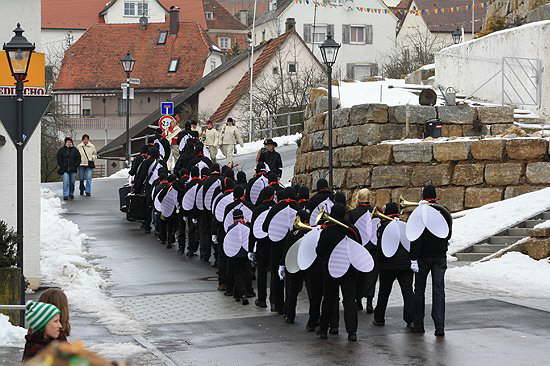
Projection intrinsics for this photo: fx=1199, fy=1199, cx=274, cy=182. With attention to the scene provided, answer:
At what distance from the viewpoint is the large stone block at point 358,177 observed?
24805mm

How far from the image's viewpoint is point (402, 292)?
1316 cm

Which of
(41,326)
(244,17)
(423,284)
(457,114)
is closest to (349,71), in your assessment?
(244,17)

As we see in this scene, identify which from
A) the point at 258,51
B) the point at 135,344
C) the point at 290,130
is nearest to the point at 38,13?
the point at 135,344

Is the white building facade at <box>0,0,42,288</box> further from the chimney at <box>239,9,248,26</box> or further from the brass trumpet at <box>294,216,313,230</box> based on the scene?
the chimney at <box>239,9,248,26</box>

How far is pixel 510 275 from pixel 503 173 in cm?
590

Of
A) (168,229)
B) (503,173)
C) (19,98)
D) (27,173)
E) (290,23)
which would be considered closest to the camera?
(19,98)

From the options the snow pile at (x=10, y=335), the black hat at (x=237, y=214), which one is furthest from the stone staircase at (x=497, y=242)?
the snow pile at (x=10, y=335)

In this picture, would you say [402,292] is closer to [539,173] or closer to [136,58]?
[539,173]

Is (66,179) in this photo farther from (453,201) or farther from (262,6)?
(262,6)

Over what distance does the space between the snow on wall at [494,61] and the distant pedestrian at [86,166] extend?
914 centimetres

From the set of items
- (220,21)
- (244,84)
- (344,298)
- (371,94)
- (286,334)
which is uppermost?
Answer: (220,21)

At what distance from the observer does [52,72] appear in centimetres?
8394

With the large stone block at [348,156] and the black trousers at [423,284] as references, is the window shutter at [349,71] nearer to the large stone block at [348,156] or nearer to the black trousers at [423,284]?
the large stone block at [348,156]

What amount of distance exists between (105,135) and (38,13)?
2468 inches
